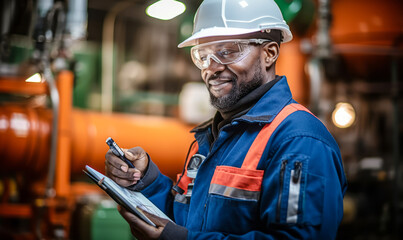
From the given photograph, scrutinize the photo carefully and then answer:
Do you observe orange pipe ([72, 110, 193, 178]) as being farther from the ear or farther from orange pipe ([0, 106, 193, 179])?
the ear

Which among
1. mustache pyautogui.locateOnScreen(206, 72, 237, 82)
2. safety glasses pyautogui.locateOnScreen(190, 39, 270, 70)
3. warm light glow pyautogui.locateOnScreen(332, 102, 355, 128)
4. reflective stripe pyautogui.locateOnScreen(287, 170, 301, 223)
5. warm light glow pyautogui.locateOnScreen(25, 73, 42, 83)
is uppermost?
warm light glow pyautogui.locateOnScreen(25, 73, 42, 83)

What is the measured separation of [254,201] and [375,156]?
10.9ft

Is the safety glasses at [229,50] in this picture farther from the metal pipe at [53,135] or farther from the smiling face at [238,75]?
the metal pipe at [53,135]

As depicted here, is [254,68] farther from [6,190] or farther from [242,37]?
[6,190]

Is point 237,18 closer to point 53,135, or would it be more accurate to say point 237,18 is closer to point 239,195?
point 239,195

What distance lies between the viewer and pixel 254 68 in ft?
4.80

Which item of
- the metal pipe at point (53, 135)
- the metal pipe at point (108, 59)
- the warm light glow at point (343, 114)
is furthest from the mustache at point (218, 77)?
the metal pipe at point (108, 59)

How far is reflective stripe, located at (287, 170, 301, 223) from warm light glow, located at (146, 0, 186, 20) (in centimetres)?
159

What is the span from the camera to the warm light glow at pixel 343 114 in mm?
3570

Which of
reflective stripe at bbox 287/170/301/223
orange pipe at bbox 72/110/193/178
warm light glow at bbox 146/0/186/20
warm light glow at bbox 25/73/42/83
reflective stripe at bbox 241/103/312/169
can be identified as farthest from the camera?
orange pipe at bbox 72/110/193/178

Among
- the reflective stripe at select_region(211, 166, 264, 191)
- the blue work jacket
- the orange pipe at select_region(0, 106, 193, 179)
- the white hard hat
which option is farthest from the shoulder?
the orange pipe at select_region(0, 106, 193, 179)

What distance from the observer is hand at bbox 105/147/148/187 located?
4.74 feet

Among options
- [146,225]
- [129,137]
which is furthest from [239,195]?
[129,137]

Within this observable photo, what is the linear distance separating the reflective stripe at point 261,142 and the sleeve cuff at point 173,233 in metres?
0.26
